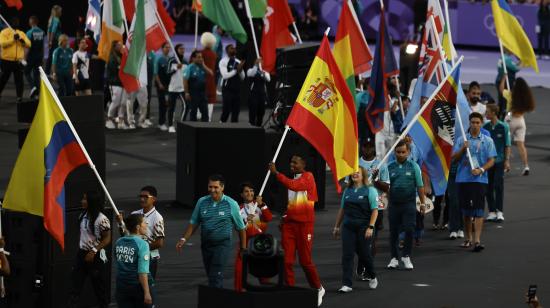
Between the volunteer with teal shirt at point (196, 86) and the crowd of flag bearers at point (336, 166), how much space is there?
1799mm

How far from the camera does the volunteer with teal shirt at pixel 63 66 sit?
105 ft

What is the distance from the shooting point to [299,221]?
16.4 metres

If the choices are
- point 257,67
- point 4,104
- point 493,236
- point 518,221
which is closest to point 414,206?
point 493,236

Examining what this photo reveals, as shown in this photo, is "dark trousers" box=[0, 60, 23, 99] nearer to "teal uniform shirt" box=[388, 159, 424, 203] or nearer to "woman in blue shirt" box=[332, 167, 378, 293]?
"teal uniform shirt" box=[388, 159, 424, 203]

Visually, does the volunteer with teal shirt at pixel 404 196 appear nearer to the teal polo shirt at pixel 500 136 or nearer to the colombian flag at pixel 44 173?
the teal polo shirt at pixel 500 136

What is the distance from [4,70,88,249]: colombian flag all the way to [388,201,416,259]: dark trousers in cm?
511

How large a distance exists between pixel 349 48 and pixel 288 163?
401 centimetres

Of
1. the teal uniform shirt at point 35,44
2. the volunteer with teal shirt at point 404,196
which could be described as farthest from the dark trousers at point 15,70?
the volunteer with teal shirt at point 404,196

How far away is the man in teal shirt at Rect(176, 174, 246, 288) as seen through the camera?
1548 centimetres

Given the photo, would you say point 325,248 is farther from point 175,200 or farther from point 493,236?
point 175,200

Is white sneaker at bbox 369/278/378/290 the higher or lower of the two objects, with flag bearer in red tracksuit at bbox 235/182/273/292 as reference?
lower

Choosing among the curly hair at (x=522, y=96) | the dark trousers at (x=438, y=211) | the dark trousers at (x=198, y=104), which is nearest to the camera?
the dark trousers at (x=438, y=211)

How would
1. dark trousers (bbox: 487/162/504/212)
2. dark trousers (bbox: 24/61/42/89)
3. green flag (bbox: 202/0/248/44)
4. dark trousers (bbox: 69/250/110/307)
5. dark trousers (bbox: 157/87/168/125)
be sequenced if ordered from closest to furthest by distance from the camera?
dark trousers (bbox: 69/250/110/307) < dark trousers (bbox: 487/162/504/212) < green flag (bbox: 202/0/248/44) < dark trousers (bbox: 157/87/168/125) < dark trousers (bbox: 24/61/42/89)

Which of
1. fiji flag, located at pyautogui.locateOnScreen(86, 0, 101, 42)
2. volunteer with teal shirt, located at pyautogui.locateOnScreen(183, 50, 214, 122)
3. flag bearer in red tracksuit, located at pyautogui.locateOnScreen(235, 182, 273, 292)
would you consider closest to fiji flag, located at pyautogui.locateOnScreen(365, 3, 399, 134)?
flag bearer in red tracksuit, located at pyautogui.locateOnScreen(235, 182, 273, 292)
